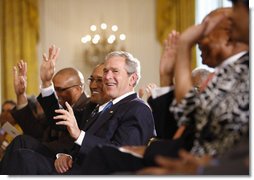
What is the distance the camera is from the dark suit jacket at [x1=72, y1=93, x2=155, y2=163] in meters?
3.92

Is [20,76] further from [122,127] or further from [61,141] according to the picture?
[122,127]

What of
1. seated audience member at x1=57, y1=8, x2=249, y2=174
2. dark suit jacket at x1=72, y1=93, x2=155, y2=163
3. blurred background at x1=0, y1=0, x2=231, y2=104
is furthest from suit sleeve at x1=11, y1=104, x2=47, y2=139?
blurred background at x1=0, y1=0, x2=231, y2=104

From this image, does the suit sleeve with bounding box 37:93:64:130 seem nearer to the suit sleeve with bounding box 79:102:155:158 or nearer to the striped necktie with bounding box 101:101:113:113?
the striped necktie with bounding box 101:101:113:113

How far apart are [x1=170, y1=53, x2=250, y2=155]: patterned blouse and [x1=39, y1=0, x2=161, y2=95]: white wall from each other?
961cm

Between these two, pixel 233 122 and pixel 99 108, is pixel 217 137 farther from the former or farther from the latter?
pixel 99 108

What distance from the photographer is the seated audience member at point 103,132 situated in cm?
390

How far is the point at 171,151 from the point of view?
2.72 m

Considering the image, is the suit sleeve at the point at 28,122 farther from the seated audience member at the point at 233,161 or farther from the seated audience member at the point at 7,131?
the seated audience member at the point at 233,161

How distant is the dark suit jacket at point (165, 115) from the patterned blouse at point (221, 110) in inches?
15.1

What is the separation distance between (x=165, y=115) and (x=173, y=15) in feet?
29.0

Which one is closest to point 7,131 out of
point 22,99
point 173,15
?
point 22,99

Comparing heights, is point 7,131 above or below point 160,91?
below

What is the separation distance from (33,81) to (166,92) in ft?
30.3

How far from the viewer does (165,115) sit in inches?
120
